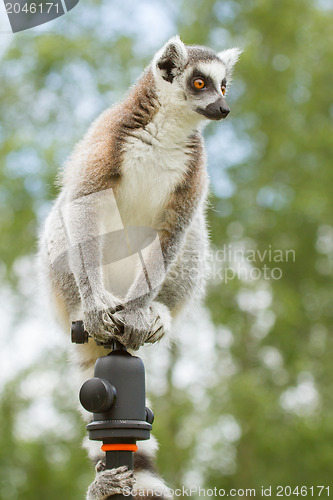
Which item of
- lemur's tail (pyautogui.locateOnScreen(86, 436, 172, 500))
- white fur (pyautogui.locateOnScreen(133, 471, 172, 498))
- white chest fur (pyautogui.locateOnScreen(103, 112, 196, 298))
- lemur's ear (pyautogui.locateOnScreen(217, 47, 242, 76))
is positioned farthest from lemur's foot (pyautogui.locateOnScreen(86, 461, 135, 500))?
lemur's ear (pyautogui.locateOnScreen(217, 47, 242, 76))

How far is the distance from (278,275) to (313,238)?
728 mm

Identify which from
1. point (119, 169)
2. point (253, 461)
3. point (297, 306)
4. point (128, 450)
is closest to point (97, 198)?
point (119, 169)

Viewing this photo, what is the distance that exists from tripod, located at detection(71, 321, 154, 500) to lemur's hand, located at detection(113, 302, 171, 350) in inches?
9.2

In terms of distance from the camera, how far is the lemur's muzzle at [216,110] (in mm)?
2188

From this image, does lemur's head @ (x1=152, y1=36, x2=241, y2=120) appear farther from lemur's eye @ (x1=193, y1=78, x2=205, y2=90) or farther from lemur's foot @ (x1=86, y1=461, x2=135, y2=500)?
lemur's foot @ (x1=86, y1=461, x2=135, y2=500)

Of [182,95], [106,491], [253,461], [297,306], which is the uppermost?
[182,95]

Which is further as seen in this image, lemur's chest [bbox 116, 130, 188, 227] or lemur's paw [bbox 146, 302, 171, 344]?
lemur's chest [bbox 116, 130, 188, 227]

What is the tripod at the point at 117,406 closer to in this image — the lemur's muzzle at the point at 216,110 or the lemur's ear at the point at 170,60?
the lemur's muzzle at the point at 216,110

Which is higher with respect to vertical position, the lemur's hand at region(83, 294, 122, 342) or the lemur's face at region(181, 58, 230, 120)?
the lemur's face at region(181, 58, 230, 120)

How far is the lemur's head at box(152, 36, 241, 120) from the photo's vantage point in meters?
2.31

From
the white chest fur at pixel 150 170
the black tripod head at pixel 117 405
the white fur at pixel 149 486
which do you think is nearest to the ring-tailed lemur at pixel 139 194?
the white chest fur at pixel 150 170

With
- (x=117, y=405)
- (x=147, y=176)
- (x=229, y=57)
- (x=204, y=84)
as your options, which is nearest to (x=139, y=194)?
(x=147, y=176)

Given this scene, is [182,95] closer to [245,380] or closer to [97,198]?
[97,198]

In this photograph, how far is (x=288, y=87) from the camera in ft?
23.0
